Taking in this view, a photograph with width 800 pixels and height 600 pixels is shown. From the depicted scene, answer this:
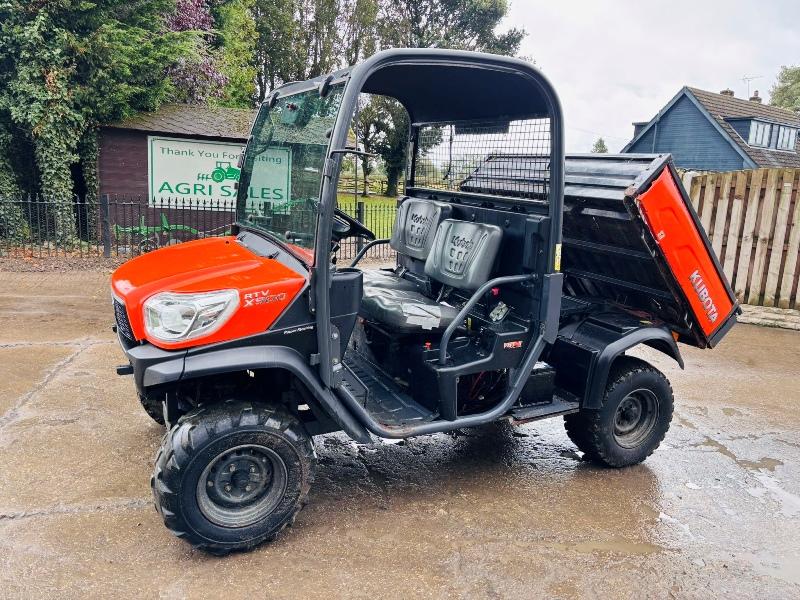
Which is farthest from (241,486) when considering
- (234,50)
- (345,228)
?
(234,50)

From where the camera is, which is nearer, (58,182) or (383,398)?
(383,398)

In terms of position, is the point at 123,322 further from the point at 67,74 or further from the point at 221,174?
the point at 67,74

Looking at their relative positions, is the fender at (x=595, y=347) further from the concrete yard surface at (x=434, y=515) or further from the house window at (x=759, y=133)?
the house window at (x=759, y=133)

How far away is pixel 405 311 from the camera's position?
13.2 ft

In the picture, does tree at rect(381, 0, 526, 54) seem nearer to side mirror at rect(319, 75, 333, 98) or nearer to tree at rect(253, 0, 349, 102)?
tree at rect(253, 0, 349, 102)

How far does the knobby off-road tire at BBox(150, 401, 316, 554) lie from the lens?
3195 mm

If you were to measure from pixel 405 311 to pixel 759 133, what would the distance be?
97.8 feet

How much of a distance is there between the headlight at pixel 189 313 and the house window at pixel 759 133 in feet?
98.0

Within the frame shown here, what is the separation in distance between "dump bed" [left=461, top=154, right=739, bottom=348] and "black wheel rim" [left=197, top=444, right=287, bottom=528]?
7.62 ft

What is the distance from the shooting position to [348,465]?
4.45 meters

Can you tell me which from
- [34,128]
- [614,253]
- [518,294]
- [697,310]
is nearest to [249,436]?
[518,294]

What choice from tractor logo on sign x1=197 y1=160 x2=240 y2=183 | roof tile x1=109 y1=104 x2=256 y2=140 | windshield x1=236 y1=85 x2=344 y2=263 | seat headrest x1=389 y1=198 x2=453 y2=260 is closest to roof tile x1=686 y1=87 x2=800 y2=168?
roof tile x1=109 y1=104 x2=256 y2=140

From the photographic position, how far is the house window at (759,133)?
2773 cm

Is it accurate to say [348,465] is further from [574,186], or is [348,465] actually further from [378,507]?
[574,186]
